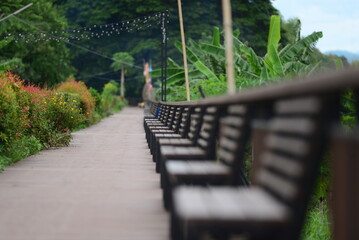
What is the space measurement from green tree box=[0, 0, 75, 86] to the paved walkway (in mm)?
29089

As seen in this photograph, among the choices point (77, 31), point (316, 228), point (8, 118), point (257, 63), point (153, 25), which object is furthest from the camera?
point (153, 25)

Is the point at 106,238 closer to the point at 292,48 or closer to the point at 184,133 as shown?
the point at 184,133

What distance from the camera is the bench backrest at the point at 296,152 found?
2.68 m

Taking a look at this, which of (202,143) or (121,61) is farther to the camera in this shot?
(121,61)

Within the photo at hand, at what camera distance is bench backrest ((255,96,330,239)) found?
2676mm

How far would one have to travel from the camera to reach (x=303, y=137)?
275 centimetres

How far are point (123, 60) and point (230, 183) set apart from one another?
6805 cm

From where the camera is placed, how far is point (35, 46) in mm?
43219

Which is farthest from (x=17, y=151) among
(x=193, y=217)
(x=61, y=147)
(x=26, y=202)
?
(x=193, y=217)

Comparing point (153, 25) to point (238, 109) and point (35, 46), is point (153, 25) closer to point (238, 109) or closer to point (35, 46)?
point (35, 46)

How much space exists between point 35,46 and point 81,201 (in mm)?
38285

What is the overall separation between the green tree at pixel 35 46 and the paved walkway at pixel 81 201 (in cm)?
2909

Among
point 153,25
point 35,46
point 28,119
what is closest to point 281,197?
point 28,119

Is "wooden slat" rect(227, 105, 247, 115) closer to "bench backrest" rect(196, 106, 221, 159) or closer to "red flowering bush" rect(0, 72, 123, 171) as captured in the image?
"bench backrest" rect(196, 106, 221, 159)
